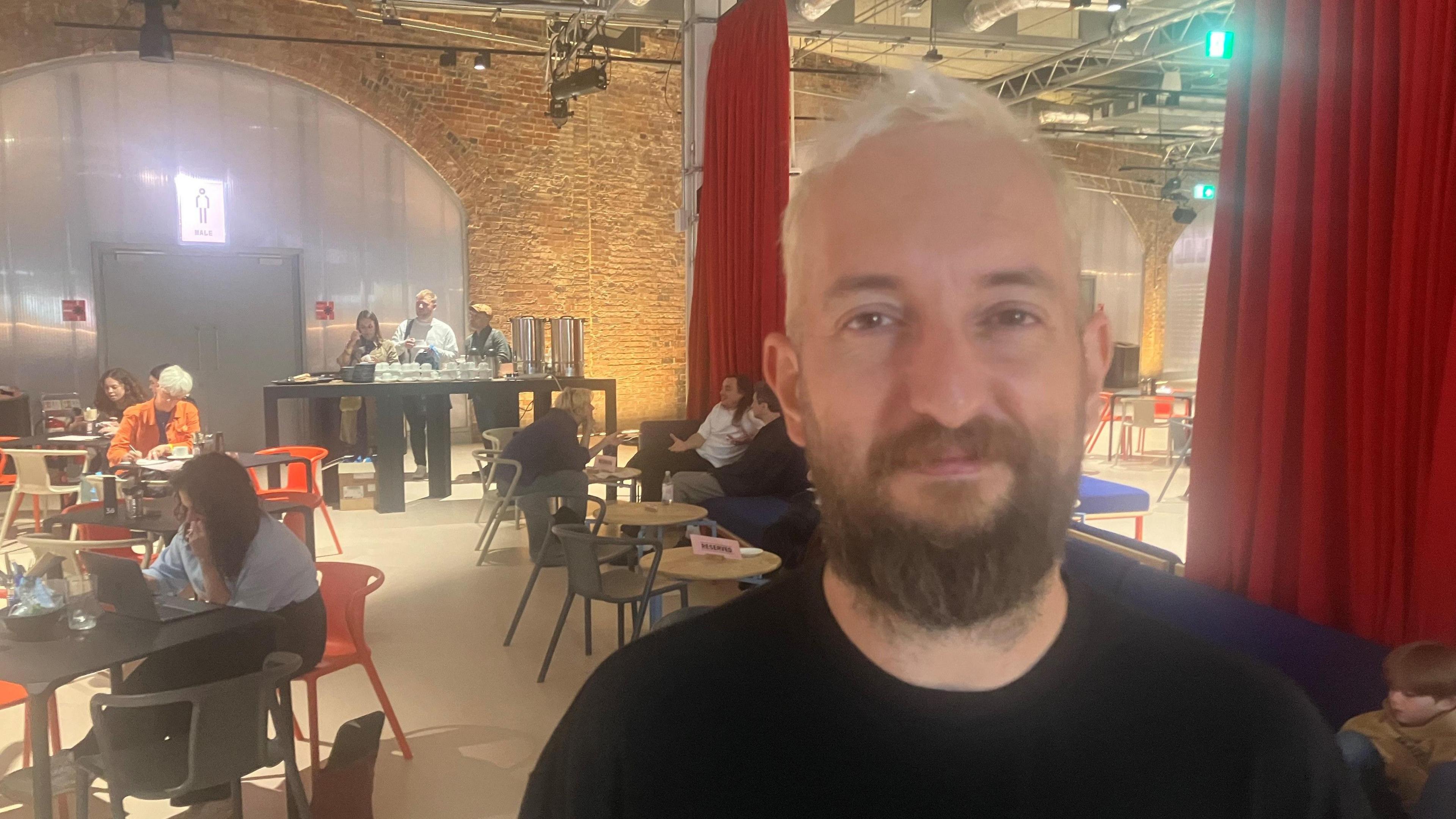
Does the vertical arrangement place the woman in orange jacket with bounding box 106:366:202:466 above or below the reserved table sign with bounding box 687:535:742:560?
above

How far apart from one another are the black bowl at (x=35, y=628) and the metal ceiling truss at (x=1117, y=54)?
669cm

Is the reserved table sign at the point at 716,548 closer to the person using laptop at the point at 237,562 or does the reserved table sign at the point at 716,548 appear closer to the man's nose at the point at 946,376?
the person using laptop at the point at 237,562

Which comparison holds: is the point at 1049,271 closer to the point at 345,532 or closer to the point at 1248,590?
the point at 1248,590

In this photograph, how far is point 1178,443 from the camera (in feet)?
29.1

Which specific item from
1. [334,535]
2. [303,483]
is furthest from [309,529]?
[334,535]

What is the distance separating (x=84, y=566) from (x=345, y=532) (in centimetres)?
393

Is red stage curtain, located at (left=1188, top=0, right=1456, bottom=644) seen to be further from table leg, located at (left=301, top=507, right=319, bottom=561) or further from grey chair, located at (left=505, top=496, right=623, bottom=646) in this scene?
table leg, located at (left=301, top=507, right=319, bottom=561)

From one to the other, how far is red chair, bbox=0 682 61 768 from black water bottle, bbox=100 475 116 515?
952mm

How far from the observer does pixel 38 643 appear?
104 inches

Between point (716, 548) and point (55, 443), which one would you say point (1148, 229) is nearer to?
point (716, 548)

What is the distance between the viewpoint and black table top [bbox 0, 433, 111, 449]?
6.44 m

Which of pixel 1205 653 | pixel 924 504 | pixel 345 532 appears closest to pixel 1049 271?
pixel 924 504

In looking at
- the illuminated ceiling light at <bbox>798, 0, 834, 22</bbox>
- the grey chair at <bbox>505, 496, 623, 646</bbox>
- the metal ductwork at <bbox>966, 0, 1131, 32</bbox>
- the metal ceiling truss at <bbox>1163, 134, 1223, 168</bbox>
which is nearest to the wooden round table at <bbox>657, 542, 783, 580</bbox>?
the grey chair at <bbox>505, 496, 623, 646</bbox>

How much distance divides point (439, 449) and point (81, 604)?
5.32 metres
